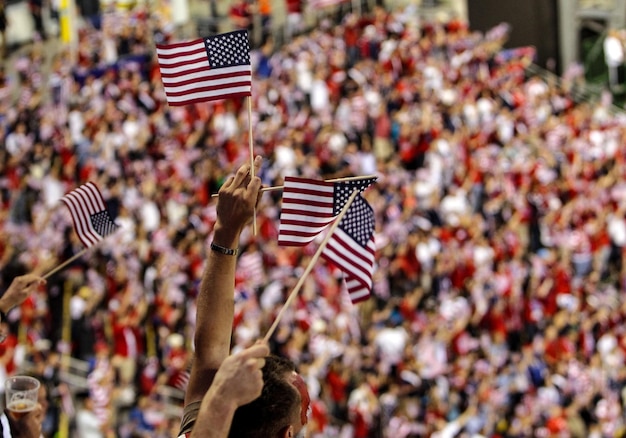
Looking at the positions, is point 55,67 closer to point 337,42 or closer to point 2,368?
point 337,42

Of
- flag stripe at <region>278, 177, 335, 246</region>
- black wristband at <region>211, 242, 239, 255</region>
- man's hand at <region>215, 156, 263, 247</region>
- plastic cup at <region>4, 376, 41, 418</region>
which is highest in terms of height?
man's hand at <region>215, 156, 263, 247</region>

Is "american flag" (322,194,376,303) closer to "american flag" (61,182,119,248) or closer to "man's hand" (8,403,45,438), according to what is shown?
"american flag" (61,182,119,248)

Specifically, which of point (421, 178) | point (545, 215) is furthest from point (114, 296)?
point (545, 215)

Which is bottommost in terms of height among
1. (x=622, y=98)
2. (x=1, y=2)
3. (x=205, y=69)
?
(x=622, y=98)

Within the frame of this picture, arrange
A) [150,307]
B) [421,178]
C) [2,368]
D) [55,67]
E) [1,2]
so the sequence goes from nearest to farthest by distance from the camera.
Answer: [2,368] < [150,307] < [421,178] < [55,67] < [1,2]

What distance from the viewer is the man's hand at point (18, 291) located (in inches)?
164

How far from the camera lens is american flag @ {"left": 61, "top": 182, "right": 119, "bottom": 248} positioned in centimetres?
497

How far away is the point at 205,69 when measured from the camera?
15.0ft

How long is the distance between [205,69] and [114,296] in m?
10.8

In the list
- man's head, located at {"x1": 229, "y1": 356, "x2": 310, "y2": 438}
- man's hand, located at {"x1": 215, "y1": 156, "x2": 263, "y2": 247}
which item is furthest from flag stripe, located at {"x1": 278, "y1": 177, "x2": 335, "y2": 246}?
man's head, located at {"x1": 229, "y1": 356, "x2": 310, "y2": 438}

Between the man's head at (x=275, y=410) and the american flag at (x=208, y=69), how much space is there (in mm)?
1559

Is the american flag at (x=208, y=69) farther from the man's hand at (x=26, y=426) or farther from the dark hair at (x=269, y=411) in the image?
the dark hair at (x=269, y=411)

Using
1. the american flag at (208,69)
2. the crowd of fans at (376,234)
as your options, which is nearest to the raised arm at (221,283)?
the american flag at (208,69)

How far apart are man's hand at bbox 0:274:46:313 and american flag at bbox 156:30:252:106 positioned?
870 mm
